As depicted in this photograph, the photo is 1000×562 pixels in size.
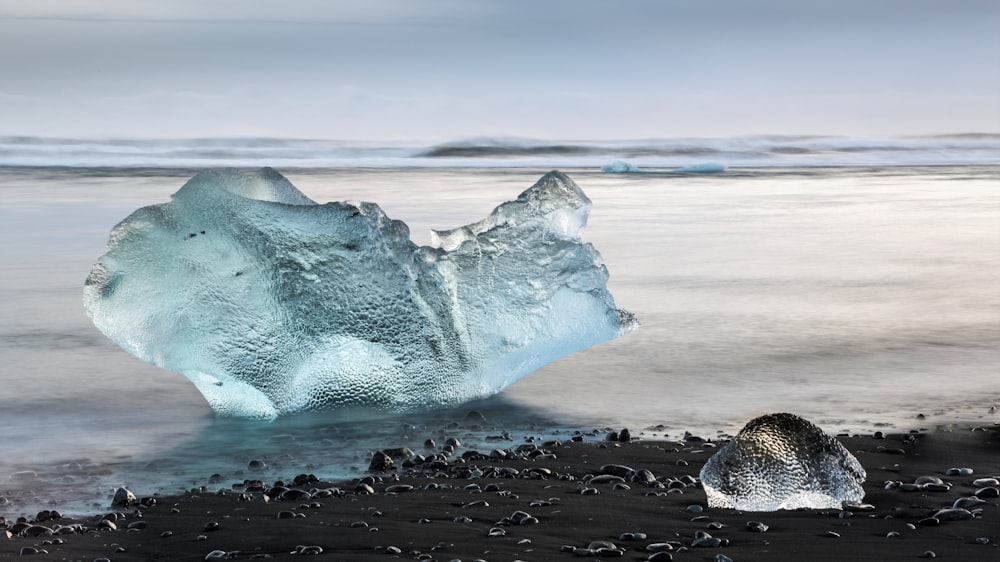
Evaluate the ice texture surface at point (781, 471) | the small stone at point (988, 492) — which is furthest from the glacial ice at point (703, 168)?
the ice texture surface at point (781, 471)

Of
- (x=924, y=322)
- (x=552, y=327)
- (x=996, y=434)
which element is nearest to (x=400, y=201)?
(x=924, y=322)

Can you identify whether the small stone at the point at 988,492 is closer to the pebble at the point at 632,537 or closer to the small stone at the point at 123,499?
the pebble at the point at 632,537

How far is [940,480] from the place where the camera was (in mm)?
4793

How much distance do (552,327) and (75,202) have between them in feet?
60.8

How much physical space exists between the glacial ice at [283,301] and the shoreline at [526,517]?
959 mm

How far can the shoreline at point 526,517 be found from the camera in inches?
151

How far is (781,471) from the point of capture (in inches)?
171

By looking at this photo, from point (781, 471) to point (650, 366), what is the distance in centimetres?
355

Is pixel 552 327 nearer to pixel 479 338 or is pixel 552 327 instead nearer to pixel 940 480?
pixel 479 338

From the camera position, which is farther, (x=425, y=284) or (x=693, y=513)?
(x=425, y=284)

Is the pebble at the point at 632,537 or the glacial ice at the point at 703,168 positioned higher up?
the glacial ice at the point at 703,168

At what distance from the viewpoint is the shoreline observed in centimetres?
383

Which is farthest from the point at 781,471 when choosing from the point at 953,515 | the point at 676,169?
the point at 676,169

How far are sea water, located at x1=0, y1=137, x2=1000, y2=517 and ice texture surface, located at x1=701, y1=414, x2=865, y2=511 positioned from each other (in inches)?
65.0
